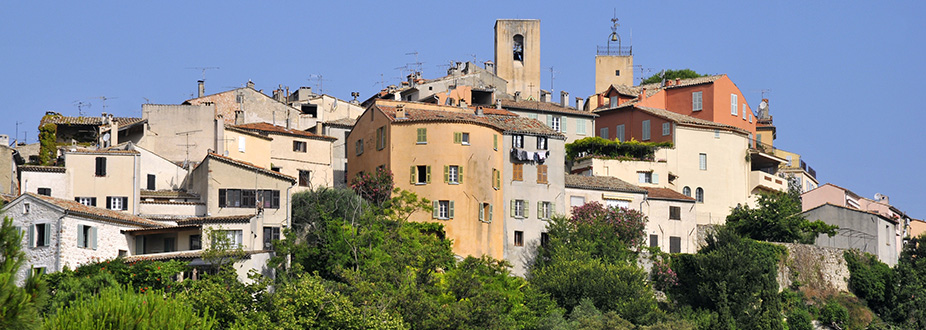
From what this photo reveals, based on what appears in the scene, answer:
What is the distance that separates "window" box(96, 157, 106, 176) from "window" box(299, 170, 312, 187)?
12722 mm

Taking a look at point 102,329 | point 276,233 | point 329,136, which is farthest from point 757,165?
point 102,329

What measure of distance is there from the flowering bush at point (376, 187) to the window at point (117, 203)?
11860 millimetres

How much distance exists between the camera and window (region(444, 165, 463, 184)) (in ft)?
220

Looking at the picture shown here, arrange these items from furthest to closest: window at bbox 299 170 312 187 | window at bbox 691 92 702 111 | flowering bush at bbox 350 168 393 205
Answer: window at bbox 691 92 702 111, window at bbox 299 170 312 187, flowering bush at bbox 350 168 393 205

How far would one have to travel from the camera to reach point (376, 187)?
6619 centimetres

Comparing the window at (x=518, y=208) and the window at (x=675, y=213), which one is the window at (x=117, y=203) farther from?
the window at (x=675, y=213)

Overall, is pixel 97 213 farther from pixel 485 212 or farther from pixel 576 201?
pixel 576 201

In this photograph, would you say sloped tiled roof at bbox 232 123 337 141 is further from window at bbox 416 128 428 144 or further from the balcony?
the balcony

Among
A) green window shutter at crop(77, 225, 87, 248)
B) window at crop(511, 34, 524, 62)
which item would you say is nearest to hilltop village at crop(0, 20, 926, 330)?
green window shutter at crop(77, 225, 87, 248)

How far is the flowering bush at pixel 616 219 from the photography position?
71312mm

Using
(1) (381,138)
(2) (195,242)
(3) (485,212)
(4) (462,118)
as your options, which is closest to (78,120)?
(1) (381,138)

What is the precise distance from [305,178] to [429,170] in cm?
848

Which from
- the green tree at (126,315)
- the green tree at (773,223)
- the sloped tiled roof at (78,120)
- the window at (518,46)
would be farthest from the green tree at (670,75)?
the green tree at (126,315)

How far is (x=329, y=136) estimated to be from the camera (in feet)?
249
